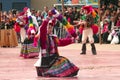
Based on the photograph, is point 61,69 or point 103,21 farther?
point 103,21

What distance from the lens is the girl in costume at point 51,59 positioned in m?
12.4

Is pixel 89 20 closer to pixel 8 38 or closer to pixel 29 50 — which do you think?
pixel 29 50

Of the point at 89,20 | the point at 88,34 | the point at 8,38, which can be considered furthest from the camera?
the point at 8,38

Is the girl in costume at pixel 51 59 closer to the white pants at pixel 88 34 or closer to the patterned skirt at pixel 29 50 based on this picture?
the patterned skirt at pixel 29 50

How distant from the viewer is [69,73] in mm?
12406

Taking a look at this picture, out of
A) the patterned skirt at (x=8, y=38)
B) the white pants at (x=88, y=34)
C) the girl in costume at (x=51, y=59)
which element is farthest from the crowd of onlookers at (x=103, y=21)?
the girl in costume at (x=51, y=59)

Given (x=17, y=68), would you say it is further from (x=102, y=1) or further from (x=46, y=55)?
(x=102, y=1)

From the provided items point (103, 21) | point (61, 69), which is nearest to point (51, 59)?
point (61, 69)

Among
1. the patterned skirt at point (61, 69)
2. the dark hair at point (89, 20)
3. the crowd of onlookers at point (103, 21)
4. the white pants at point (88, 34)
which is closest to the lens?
the patterned skirt at point (61, 69)

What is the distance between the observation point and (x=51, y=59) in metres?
12.5

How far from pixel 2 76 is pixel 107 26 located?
1440cm

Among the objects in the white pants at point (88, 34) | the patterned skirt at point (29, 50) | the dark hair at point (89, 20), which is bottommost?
the patterned skirt at point (29, 50)

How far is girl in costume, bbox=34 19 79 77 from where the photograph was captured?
40.6 feet

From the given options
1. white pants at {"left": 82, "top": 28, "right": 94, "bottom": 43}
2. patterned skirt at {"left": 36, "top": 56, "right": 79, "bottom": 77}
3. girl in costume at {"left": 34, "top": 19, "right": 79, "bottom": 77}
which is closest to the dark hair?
white pants at {"left": 82, "top": 28, "right": 94, "bottom": 43}
